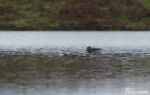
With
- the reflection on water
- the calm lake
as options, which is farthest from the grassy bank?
the reflection on water

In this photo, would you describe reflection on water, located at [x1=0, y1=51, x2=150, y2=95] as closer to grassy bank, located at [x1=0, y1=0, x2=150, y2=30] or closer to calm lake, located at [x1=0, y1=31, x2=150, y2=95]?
calm lake, located at [x1=0, y1=31, x2=150, y2=95]

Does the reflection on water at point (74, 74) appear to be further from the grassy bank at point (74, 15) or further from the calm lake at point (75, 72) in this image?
the grassy bank at point (74, 15)

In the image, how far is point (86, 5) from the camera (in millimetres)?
112812

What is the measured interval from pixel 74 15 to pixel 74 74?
65065 millimetres

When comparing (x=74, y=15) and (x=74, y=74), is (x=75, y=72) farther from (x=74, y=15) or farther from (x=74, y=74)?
(x=74, y=15)

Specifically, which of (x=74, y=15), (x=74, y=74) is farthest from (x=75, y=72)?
(x=74, y=15)

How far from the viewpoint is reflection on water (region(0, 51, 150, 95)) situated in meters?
34.1

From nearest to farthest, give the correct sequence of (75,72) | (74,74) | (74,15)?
(74,74) → (75,72) → (74,15)

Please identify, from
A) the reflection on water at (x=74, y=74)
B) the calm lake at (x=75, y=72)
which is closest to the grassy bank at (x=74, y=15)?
the calm lake at (x=75, y=72)

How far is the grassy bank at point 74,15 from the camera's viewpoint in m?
102

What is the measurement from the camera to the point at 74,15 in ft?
351

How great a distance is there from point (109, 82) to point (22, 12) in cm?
7151

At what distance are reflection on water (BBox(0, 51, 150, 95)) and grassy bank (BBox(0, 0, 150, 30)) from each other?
4232 cm

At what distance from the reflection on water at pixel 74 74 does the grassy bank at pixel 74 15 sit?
42.3 meters
